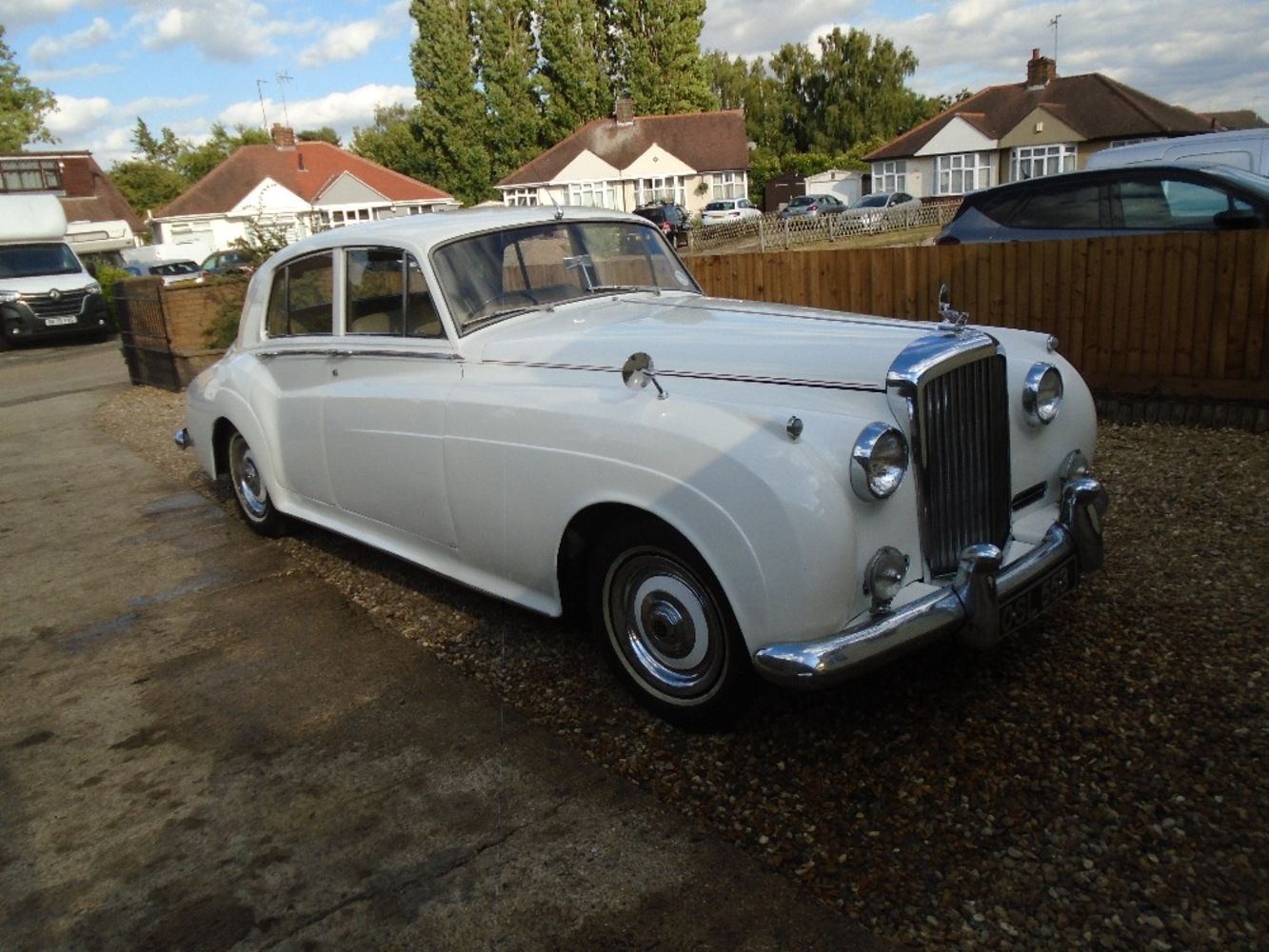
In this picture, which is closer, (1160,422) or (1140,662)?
(1140,662)

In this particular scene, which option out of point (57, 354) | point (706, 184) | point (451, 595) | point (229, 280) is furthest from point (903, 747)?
point (706, 184)

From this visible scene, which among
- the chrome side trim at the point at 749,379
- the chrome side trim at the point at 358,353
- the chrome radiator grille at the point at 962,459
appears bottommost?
the chrome radiator grille at the point at 962,459

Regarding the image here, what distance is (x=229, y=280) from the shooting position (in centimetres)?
1238

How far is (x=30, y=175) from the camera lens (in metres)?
38.4

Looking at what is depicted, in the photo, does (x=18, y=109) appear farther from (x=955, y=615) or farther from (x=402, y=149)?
(x=955, y=615)

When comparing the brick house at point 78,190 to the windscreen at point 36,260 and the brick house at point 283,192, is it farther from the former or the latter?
the windscreen at point 36,260

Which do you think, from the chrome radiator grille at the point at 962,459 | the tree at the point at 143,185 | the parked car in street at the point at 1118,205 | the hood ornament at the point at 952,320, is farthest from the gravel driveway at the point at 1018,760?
the tree at the point at 143,185

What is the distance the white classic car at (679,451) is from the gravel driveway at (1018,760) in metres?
0.33

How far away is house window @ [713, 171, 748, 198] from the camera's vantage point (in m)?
57.3

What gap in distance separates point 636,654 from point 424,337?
173cm

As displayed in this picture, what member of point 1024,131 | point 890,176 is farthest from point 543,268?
point 890,176

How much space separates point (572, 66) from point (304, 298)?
192 ft

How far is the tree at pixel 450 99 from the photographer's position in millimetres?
55938

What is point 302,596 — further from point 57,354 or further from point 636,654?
point 57,354
